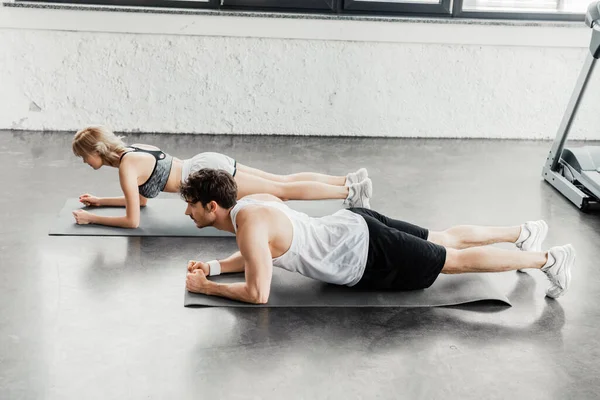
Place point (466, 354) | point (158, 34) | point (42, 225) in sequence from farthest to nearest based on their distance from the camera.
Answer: point (158, 34), point (42, 225), point (466, 354)

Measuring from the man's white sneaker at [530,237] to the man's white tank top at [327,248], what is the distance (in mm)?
918

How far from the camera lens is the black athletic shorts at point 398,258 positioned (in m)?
A: 3.32

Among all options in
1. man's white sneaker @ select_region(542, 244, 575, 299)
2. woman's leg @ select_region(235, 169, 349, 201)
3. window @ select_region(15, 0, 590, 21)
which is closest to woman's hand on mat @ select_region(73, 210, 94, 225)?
woman's leg @ select_region(235, 169, 349, 201)

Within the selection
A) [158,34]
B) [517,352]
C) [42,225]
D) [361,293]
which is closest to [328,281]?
[361,293]

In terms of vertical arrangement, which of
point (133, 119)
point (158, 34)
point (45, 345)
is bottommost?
point (45, 345)

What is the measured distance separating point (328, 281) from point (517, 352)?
2.87ft

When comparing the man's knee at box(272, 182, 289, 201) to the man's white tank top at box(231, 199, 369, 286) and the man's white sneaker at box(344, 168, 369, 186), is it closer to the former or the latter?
the man's white sneaker at box(344, 168, 369, 186)

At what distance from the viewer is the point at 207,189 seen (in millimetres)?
3143

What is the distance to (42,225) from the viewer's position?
4.10 meters

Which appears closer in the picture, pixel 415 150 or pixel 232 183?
pixel 232 183

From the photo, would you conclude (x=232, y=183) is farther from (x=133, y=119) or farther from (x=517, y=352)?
(x=133, y=119)

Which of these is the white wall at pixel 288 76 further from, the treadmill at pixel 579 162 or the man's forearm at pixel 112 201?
the man's forearm at pixel 112 201

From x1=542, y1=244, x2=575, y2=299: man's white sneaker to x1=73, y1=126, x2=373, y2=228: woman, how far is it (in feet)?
3.98

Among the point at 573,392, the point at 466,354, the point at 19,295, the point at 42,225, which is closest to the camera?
the point at 573,392
